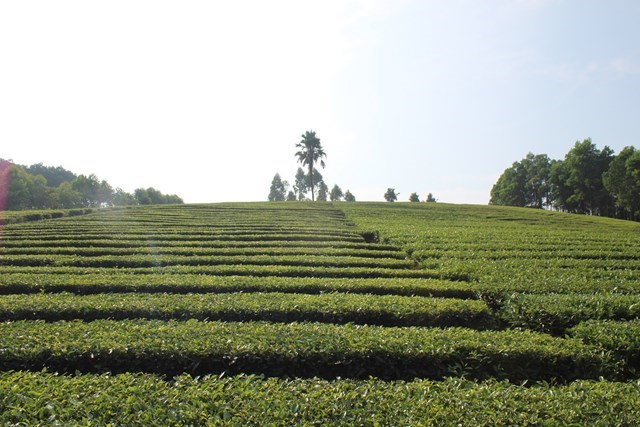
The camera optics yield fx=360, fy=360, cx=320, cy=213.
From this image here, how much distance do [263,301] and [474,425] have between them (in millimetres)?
5309

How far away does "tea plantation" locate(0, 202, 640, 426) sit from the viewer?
14.2 ft

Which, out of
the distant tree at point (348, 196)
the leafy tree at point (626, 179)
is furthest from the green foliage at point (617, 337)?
the distant tree at point (348, 196)

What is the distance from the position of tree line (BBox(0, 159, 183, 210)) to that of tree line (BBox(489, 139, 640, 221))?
287 feet

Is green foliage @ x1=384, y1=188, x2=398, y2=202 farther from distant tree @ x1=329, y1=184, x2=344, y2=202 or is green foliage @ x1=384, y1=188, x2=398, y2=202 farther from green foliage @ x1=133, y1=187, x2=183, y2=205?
green foliage @ x1=133, y1=187, x2=183, y2=205

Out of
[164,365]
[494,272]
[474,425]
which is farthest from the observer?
[494,272]

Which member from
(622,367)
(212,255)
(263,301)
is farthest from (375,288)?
(212,255)

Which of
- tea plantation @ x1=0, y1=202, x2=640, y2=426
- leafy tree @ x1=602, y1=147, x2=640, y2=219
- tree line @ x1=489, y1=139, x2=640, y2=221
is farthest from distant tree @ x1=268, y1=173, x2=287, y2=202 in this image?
tea plantation @ x1=0, y1=202, x2=640, y2=426

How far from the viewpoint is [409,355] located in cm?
588

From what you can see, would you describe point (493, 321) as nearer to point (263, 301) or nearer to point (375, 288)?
point (375, 288)

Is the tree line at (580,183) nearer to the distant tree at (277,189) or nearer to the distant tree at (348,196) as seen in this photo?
the distant tree at (348,196)

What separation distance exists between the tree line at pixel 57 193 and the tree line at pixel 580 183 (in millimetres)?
87595

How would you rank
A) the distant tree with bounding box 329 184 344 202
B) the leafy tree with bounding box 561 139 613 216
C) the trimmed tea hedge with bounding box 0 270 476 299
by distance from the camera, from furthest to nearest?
the distant tree with bounding box 329 184 344 202 < the leafy tree with bounding box 561 139 613 216 < the trimmed tea hedge with bounding box 0 270 476 299

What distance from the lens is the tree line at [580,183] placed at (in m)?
50.3

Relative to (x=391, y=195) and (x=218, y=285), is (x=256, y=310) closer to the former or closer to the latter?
(x=218, y=285)
